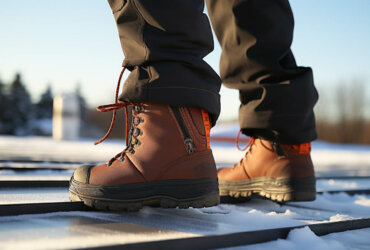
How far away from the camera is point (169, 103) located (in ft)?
3.18

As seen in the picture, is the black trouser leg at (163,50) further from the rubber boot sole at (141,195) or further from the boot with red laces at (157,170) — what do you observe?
the rubber boot sole at (141,195)

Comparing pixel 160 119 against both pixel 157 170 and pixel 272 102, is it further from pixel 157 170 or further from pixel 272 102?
pixel 272 102

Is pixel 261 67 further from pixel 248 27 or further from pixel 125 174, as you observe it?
pixel 125 174

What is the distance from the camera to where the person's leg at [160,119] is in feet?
3.10

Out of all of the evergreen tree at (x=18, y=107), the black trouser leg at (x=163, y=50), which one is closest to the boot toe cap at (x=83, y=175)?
the black trouser leg at (x=163, y=50)

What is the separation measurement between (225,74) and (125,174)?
0.68m

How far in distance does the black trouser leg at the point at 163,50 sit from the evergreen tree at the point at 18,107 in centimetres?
2462

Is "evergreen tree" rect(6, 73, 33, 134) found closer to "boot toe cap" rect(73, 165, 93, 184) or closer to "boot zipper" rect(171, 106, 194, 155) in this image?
"boot toe cap" rect(73, 165, 93, 184)

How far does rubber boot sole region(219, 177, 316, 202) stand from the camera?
1273 mm

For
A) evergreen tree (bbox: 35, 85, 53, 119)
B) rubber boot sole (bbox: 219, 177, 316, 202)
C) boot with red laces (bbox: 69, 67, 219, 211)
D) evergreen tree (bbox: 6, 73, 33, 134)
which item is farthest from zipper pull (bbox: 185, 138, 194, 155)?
evergreen tree (bbox: 35, 85, 53, 119)

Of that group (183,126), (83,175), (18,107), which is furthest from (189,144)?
(18,107)

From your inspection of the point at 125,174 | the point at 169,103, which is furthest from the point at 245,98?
the point at 125,174

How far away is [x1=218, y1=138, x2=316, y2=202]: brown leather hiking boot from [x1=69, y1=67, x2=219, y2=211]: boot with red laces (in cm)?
37

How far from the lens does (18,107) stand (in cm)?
2331
